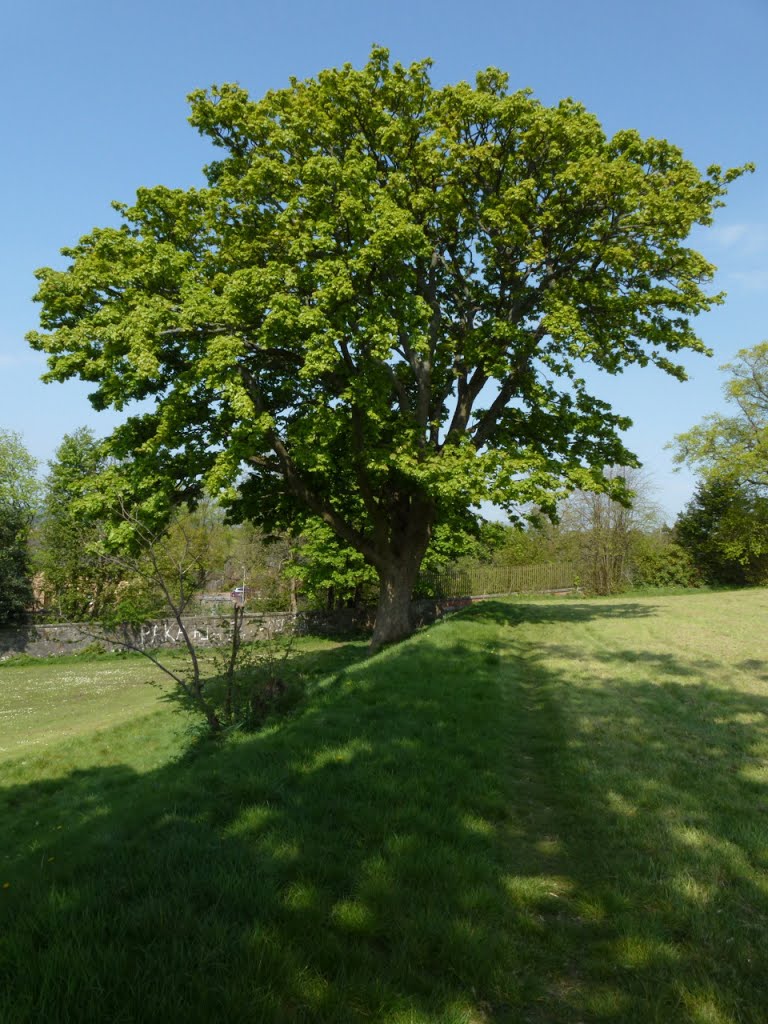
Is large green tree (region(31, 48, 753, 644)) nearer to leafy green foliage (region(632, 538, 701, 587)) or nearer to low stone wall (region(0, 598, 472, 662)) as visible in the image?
low stone wall (region(0, 598, 472, 662))

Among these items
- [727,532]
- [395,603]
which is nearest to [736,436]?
[727,532]

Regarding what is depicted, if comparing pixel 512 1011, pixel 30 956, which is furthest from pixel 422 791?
pixel 30 956

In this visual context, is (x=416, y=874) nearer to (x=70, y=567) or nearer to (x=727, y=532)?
(x=70, y=567)

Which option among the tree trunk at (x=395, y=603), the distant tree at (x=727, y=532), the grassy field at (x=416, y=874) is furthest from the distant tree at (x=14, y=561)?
the distant tree at (x=727, y=532)

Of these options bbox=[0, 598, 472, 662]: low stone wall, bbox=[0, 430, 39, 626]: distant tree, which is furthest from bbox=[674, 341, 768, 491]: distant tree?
bbox=[0, 430, 39, 626]: distant tree

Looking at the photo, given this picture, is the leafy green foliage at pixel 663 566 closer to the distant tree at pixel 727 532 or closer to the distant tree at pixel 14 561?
the distant tree at pixel 727 532

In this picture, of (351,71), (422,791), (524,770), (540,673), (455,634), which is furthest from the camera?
(351,71)

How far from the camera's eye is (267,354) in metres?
17.6

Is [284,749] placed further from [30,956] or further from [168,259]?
[168,259]

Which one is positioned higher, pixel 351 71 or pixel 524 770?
pixel 351 71

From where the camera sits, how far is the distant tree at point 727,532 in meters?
44.0

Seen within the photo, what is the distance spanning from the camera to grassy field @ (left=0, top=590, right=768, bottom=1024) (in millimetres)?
3029

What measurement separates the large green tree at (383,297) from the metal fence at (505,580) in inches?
648

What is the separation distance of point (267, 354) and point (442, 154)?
7.41m
